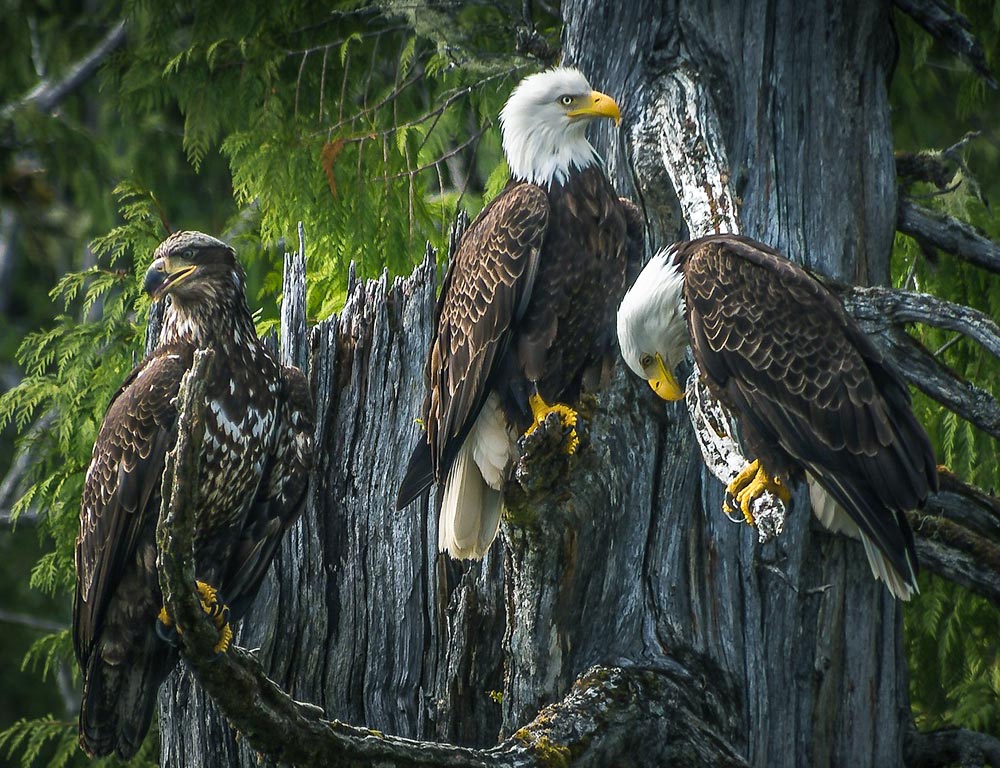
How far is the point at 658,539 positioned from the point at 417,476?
824 mm

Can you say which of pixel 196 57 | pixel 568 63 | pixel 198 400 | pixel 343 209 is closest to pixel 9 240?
pixel 196 57

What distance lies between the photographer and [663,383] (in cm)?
424

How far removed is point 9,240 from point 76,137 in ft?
21.1

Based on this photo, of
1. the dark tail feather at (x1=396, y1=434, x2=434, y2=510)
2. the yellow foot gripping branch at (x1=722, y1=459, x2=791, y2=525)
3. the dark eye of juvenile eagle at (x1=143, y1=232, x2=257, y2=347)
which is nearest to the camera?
the yellow foot gripping branch at (x1=722, y1=459, x2=791, y2=525)

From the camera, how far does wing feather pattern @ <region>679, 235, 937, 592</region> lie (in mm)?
4031

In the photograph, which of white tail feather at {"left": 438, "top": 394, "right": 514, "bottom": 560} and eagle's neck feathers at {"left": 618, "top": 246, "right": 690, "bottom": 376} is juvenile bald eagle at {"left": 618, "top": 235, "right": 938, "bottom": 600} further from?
white tail feather at {"left": 438, "top": 394, "right": 514, "bottom": 560}

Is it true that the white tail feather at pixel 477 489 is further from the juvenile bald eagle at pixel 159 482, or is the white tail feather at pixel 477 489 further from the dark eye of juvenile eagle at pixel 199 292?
the dark eye of juvenile eagle at pixel 199 292

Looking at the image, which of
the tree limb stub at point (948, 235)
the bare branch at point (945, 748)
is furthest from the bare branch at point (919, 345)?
the bare branch at point (945, 748)

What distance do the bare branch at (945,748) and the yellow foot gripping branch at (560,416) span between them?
1.64 meters

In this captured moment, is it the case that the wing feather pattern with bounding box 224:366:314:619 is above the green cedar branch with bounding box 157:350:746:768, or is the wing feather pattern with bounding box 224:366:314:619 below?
above

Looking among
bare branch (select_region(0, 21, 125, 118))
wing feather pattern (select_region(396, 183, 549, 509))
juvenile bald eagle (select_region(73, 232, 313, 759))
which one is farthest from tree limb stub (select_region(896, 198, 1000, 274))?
bare branch (select_region(0, 21, 125, 118))

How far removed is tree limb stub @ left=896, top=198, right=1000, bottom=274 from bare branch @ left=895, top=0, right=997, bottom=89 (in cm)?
49

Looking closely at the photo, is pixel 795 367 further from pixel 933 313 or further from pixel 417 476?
pixel 417 476

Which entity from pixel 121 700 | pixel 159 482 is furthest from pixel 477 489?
pixel 121 700
